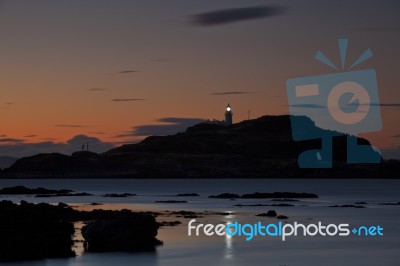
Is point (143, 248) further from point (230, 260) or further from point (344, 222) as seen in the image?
point (344, 222)

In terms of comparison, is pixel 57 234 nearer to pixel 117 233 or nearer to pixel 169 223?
pixel 117 233

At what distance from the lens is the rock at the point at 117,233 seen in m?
35.6

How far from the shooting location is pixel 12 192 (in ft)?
399

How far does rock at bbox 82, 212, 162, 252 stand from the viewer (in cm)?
3562

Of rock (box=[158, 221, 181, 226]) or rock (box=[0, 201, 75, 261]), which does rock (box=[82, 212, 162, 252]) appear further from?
rock (box=[158, 221, 181, 226])

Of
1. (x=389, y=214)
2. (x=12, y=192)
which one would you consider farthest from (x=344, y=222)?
(x=12, y=192)

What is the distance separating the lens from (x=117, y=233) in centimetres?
3622

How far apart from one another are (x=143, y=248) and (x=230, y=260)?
4390mm

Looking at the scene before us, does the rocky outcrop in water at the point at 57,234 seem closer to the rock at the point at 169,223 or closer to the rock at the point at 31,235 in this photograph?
the rock at the point at 31,235

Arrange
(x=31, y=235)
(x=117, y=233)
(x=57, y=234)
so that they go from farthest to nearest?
(x=117, y=233) < (x=57, y=234) < (x=31, y=235)

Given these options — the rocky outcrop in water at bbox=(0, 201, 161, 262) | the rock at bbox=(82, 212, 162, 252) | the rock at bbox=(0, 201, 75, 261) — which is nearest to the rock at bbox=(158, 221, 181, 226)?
the rocky outcrop in water at bbox=(0, 201, 161, 262)

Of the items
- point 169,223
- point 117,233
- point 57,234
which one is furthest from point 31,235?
point 169,223

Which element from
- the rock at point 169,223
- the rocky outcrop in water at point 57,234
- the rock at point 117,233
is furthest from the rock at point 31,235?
the rock at point 169,223

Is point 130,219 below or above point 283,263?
above
